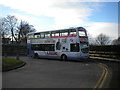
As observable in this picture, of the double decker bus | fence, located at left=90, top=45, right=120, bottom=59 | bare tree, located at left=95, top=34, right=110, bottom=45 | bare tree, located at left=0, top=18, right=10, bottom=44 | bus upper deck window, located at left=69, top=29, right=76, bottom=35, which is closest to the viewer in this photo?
the double decker bus

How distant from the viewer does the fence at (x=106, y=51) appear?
2181 centimetres

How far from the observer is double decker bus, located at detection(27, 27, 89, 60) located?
20.0 meters

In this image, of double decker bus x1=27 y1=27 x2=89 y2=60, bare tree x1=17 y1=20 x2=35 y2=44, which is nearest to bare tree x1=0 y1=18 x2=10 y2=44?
bare tree x1=17 y1=20 x2=35 y2=44

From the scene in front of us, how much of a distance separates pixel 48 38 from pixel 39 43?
2.02 meters

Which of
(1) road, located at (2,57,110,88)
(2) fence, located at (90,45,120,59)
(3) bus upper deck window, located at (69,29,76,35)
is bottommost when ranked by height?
(1) road, located at (2,57,110,88)

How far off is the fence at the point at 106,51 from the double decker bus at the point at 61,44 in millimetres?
3973

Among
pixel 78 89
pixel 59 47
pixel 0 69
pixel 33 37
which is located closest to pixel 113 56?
pixel 59 47

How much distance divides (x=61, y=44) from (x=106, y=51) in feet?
22.4

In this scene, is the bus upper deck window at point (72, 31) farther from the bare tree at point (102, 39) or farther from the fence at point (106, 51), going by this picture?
the bare tree at point (102, 39)

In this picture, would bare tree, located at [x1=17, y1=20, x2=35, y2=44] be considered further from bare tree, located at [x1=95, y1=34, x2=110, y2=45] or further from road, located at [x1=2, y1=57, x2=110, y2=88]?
road, located at [x1=2, y1=57, x2=110, y2=88]

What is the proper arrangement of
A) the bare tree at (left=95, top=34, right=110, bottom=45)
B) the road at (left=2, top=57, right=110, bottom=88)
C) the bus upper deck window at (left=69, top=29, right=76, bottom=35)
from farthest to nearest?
the bare tree at (left=95, top=34, right=110, bottom=45) → the bus upper deck window at (left=69, top=29, right=76, bottom=35) → the road at (left=2, top=57, right=110, bottom=88)

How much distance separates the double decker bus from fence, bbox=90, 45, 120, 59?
397 cm

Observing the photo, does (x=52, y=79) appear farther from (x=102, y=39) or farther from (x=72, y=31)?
(x=102, y=39)

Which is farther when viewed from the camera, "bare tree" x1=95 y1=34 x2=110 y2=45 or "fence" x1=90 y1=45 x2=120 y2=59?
"bare tree" x1=95 y1=34 x2=110 y2=45
